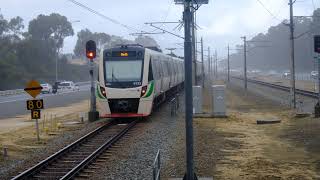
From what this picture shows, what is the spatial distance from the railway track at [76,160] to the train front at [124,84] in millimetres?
3297

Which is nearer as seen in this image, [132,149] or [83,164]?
[83,164]

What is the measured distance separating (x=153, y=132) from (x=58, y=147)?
4.26 m

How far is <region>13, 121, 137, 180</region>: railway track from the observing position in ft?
40.5

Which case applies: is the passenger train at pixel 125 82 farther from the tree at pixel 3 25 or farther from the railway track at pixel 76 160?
the tree at pixel 3 25

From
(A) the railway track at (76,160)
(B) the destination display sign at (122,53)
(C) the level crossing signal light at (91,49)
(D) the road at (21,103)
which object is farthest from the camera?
(D) the road at (21,103)

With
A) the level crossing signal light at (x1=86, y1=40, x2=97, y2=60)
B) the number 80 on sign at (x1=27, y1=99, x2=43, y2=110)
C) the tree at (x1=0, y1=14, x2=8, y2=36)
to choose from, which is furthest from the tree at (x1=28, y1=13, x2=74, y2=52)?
the number 80 on sign at (x1=27, y1=99, x2=43, y2=110)

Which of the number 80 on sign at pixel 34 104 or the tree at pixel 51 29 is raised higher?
the tree at pixel 51 29

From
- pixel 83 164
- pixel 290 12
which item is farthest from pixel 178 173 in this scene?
pixel 290 12

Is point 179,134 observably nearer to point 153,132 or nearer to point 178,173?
point 153,132

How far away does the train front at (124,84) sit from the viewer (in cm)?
2322

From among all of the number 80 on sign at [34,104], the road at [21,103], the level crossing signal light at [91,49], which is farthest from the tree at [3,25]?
the number 80 on sign at [34,104]

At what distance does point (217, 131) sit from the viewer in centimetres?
2108

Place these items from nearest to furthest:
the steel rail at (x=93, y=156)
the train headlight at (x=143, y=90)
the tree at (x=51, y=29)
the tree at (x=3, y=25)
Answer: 1. the steel rail at (x=93, y=156)
2. the train headlight at (x=143, y=90)
3. the tree at (x=3, y=25)
4. the tree at (x=51, y=29)

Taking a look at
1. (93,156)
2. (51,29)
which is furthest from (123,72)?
(51,29)
